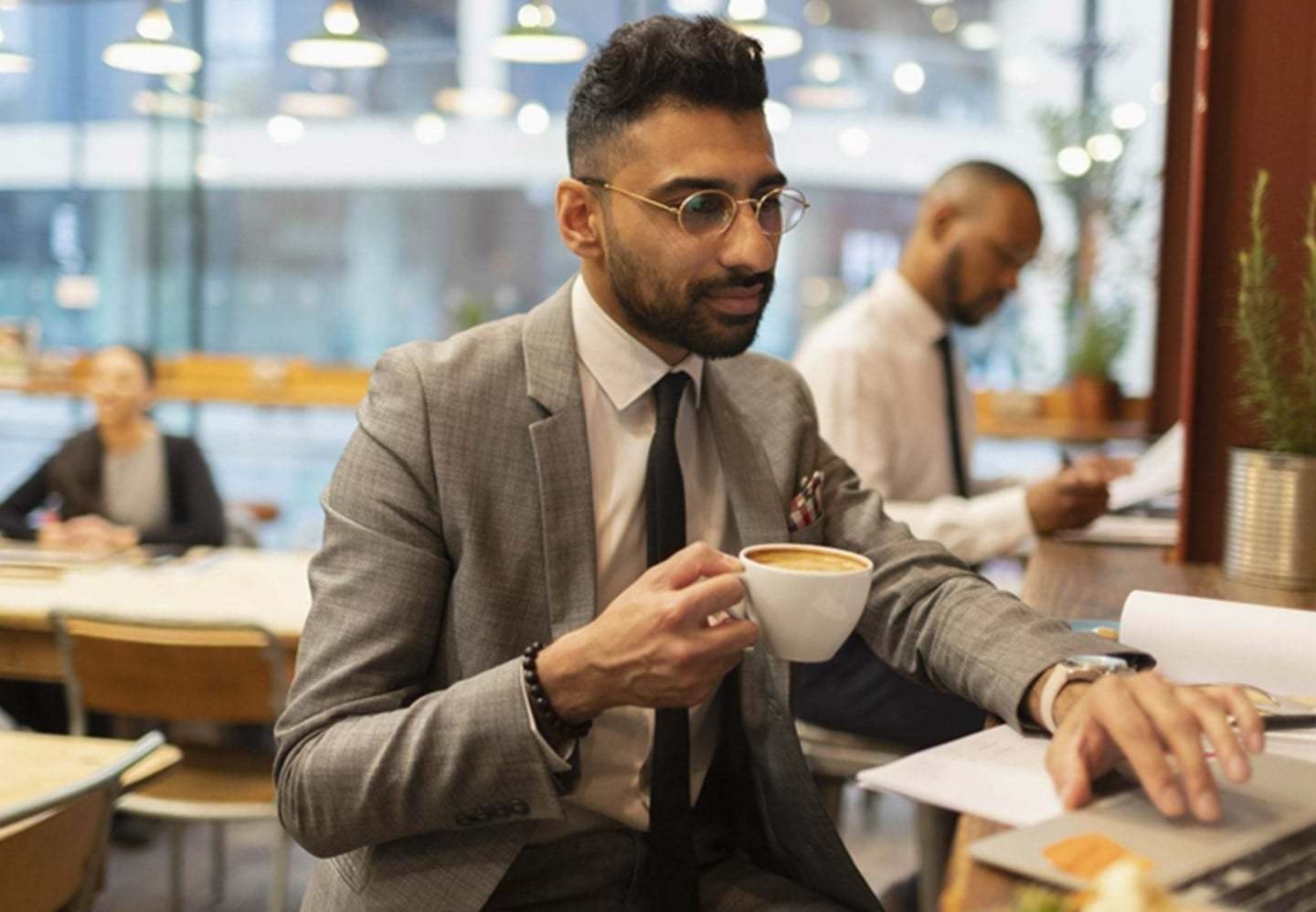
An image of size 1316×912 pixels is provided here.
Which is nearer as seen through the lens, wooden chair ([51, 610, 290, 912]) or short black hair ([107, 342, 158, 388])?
wooden chair ([51, 610, 290, 912])

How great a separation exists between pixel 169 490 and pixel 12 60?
4604 millimetres

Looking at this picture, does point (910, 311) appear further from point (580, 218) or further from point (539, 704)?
point (539, 704)

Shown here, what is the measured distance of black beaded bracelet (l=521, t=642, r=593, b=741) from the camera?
4.28 feet

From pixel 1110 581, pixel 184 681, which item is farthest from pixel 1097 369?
pixel 184 681

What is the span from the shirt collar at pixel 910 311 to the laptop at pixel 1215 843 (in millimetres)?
2368

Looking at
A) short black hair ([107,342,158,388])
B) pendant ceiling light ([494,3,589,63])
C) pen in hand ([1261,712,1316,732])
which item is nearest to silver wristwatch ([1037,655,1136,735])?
pen in hand ([1261,712,1316,732])

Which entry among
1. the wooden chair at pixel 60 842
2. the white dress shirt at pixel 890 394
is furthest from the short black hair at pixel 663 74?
the white dress shirt at pixel 890 394

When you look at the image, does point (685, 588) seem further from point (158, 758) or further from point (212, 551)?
point (212, 551)

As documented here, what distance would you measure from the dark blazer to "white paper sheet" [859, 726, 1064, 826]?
3.72 m

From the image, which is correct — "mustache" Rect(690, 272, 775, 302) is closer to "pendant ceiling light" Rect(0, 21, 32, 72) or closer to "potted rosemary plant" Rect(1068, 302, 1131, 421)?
"potted rosemary plant" Rect(1068, 302, 1131, 421)

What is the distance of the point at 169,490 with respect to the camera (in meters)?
4.59

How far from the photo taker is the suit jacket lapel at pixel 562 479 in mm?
1512

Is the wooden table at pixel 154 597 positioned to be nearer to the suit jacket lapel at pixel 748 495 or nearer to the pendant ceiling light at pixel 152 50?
the suit jacket lapel at pixel 748 495

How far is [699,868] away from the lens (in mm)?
1650
